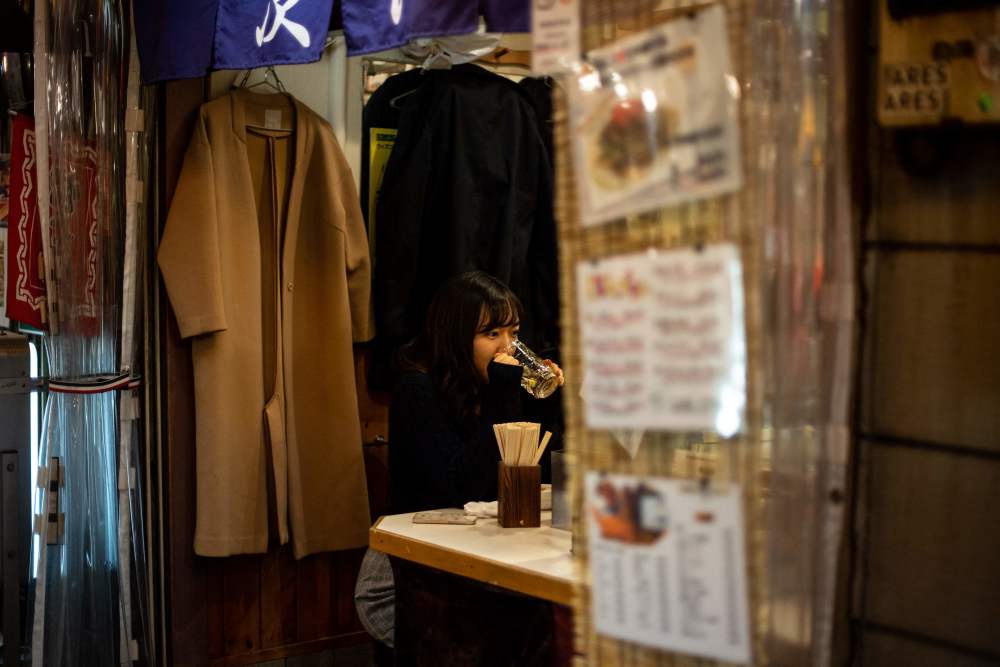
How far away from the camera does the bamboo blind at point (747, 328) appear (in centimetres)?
128

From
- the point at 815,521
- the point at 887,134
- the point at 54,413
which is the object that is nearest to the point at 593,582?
the point at 815,521

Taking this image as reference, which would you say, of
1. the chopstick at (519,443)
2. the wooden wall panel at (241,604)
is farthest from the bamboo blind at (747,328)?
A: the wooden wall panel at (241,604)

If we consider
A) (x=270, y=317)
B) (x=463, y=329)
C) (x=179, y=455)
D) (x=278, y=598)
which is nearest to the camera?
(x=463, y=329)

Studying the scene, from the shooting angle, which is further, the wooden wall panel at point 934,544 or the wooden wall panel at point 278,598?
the wooden wall panel at point 278,598

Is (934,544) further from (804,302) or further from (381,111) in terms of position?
(381,111)

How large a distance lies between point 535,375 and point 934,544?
1.88 meters

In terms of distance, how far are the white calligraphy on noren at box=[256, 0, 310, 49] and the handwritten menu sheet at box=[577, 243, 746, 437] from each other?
1951 millimetres

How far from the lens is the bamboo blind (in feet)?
4.21

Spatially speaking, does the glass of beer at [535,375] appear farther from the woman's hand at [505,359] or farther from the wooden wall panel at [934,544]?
the wooden wall panel at [934,544]

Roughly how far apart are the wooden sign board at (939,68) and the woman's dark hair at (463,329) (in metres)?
2.03

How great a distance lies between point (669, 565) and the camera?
1.33 metres

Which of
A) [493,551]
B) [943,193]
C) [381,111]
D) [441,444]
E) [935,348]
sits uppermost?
[381,111]

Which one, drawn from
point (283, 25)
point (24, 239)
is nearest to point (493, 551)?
point (283, 25)

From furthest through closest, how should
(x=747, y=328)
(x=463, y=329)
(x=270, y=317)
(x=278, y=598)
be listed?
(x=278, y=598) → (x=270, y=317) → (x=463, y=329) → (x=747, y=328)
